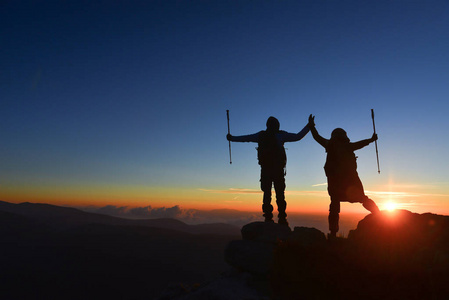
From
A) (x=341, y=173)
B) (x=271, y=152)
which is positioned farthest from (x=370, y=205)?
(x=271, y=152)

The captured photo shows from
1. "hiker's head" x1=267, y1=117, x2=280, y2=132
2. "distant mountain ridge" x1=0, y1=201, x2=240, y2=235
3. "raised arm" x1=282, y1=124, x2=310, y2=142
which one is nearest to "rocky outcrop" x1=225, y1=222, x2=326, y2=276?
"raised arm" x1=282, y1=124, x2=310, y2=142

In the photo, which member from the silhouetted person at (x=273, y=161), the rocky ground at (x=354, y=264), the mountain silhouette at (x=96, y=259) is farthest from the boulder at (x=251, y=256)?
the mountain silhouette at (x=96, y=259)

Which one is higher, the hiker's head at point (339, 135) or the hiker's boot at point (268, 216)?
the hiker's head at point (339, 135)

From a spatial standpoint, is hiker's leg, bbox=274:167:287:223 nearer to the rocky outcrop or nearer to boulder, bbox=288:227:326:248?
the rocky outcrop

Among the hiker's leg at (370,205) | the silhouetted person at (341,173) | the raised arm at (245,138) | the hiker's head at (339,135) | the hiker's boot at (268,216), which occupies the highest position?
the raised arm at (245,138)

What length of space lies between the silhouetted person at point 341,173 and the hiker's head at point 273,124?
141 centimetres

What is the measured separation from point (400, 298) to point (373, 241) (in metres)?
1.51

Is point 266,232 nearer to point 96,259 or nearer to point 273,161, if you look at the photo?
point 273,161

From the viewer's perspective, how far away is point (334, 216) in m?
8.70

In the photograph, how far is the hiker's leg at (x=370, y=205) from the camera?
8.11 m

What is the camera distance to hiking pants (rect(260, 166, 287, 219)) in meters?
9.67

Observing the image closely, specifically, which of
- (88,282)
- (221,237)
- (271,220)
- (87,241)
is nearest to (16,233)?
(87,241)

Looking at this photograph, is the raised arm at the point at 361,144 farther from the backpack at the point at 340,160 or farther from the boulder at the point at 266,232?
the boulder at the point at 266,232

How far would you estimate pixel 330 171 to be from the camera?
9.14 m
